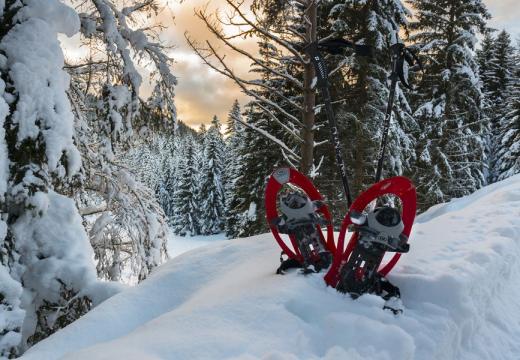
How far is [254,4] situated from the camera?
27.0 feet

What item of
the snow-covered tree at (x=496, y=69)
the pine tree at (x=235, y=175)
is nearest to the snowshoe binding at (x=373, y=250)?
the pine tree at (x=235, y=175)

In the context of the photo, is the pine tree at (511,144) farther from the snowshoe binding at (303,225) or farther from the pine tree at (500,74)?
the snowshoe binding at (303,225)

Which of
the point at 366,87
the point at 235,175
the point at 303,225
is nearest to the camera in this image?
the point at 303,225

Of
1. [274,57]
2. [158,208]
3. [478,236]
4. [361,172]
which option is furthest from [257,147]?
[478,236]

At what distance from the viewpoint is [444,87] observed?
17.7m

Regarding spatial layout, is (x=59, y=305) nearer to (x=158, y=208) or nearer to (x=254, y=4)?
(x=158, y=208)

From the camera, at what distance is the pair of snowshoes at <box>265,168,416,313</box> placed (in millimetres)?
2949

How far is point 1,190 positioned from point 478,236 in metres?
4.92

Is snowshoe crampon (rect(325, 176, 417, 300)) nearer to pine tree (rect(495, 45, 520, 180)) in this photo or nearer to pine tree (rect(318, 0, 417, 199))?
pine tree (rect(318, 0, 417, 199))

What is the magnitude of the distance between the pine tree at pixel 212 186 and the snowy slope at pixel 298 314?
44.7m

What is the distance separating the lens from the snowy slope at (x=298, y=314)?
7.66 ft

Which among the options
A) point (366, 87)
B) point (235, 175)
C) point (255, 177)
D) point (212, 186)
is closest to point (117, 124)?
point (366, 87)

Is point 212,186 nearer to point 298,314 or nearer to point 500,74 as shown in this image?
point 500,74

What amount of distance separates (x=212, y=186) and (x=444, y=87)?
116 feet
